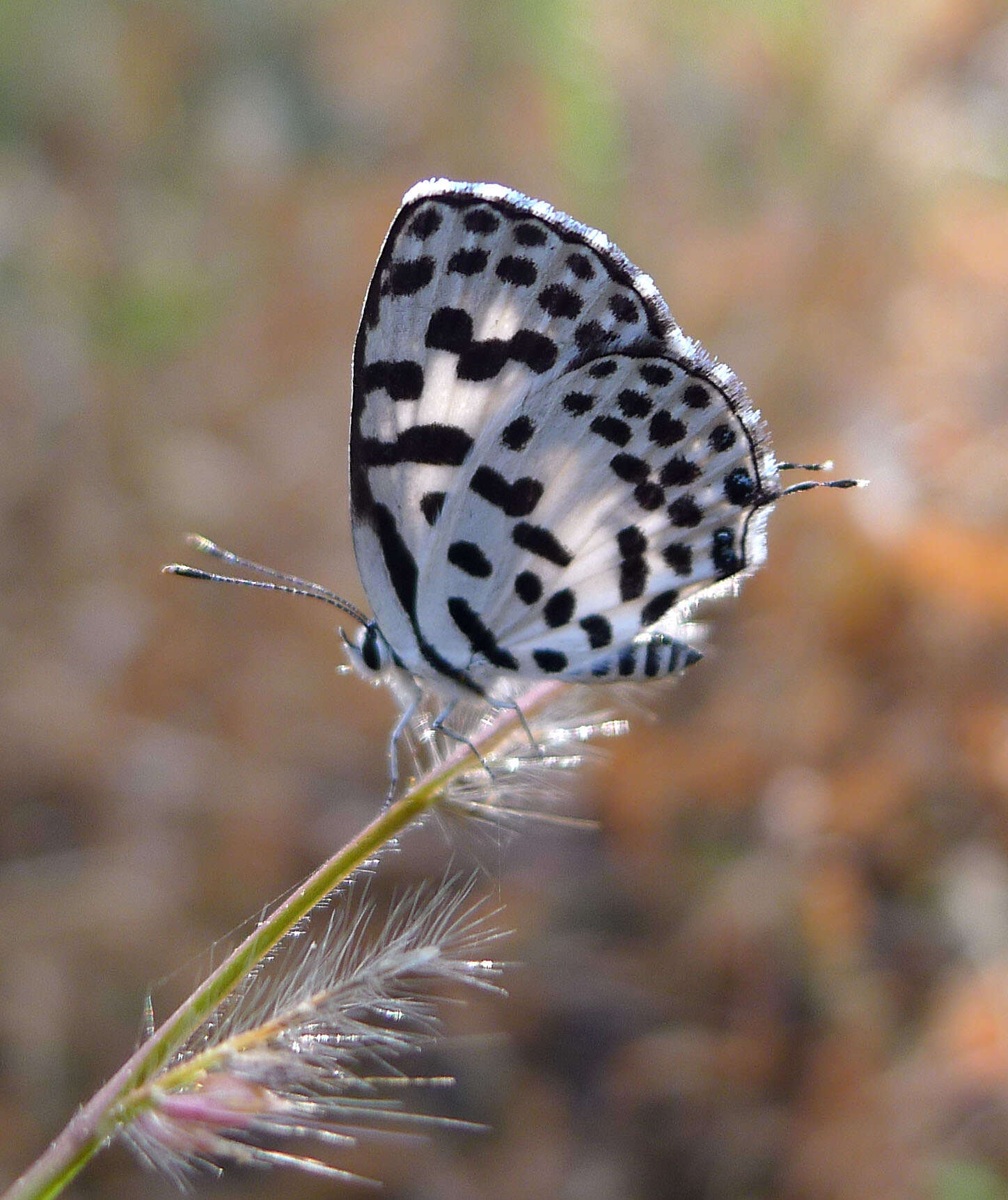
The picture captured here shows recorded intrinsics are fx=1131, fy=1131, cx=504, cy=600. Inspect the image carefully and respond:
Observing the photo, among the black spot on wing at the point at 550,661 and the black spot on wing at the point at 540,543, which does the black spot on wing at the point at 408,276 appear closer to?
the black spot on wing at the point at 540,543

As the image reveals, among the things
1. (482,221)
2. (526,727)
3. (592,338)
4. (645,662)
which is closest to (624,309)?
(592,338)

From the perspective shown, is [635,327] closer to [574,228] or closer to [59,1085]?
[574,228]

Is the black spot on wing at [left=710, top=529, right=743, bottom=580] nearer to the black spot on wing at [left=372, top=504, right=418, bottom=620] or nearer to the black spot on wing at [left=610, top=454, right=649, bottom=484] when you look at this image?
the black spot on wing at [left=610, top=454, right=649, bottom=484]

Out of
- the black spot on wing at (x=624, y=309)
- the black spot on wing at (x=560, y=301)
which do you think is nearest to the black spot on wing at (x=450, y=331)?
the black spot on wing at (x=560, y=301)

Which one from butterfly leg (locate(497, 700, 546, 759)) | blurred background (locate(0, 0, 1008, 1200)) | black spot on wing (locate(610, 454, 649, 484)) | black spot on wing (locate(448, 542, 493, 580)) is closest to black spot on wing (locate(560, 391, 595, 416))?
black spot on wing (locate(610, 454, 649, 484))

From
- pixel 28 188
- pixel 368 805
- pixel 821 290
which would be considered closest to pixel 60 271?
pixel 28 188

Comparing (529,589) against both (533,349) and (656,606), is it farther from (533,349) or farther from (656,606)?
(533,349)
